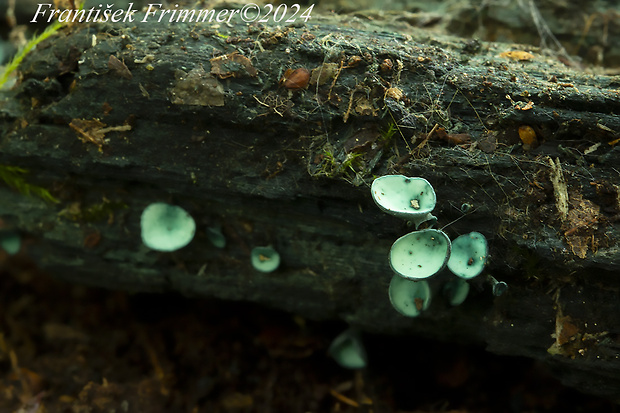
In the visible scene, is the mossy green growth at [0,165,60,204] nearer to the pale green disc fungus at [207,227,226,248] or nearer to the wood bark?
the wood bark

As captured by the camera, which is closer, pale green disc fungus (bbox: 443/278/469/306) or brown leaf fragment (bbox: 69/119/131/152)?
pale green disc fungus (bbox: 443/278/469/306)

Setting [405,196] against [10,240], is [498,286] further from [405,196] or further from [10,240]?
[10,240]

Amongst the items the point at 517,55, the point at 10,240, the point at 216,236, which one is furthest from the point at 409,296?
the point at 10,240

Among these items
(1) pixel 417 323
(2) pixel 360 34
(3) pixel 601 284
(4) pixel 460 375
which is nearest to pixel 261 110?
(2) pixel 360 34

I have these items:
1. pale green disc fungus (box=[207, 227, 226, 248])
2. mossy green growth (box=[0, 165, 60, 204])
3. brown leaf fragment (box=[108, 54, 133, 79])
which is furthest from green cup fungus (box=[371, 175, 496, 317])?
mossy green growth (box=[0, 165, 60, 204])

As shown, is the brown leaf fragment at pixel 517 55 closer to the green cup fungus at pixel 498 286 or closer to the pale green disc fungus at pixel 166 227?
the green cup fungus at pixel 498 286

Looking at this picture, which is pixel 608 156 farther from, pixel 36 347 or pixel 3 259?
pixel 3 259

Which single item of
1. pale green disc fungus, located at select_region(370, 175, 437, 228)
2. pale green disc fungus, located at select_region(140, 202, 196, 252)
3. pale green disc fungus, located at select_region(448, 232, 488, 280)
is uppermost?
pale green disc fungus, located at select_region(370, 175, 437, 228)
